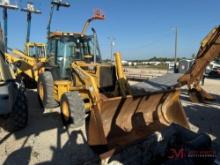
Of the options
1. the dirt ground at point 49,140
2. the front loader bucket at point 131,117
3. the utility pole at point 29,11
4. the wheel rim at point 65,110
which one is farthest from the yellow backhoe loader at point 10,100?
the utility pole at point 29,11

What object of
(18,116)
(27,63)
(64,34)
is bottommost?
(18,116)

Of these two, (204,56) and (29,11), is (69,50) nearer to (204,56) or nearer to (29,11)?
(204,56)

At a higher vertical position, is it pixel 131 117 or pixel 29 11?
pixel 29 11

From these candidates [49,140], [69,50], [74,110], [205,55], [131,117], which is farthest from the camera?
[205,55]

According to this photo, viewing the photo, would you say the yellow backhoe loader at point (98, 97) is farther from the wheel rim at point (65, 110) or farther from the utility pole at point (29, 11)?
the utility pole at point (29, 11)

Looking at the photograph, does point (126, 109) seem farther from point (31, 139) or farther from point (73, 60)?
point (73, 60)

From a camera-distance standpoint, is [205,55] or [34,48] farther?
[34,48]

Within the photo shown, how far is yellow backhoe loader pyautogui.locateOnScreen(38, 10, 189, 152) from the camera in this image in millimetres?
5062

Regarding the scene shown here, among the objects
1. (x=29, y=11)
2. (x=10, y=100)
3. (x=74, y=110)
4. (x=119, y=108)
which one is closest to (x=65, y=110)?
(x=74, y=110)

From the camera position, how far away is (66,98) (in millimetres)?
6227

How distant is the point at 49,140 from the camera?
5.48 meters

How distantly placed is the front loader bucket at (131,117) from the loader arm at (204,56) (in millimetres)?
2961

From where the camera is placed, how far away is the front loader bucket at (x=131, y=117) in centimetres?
470

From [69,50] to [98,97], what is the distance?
221cm
